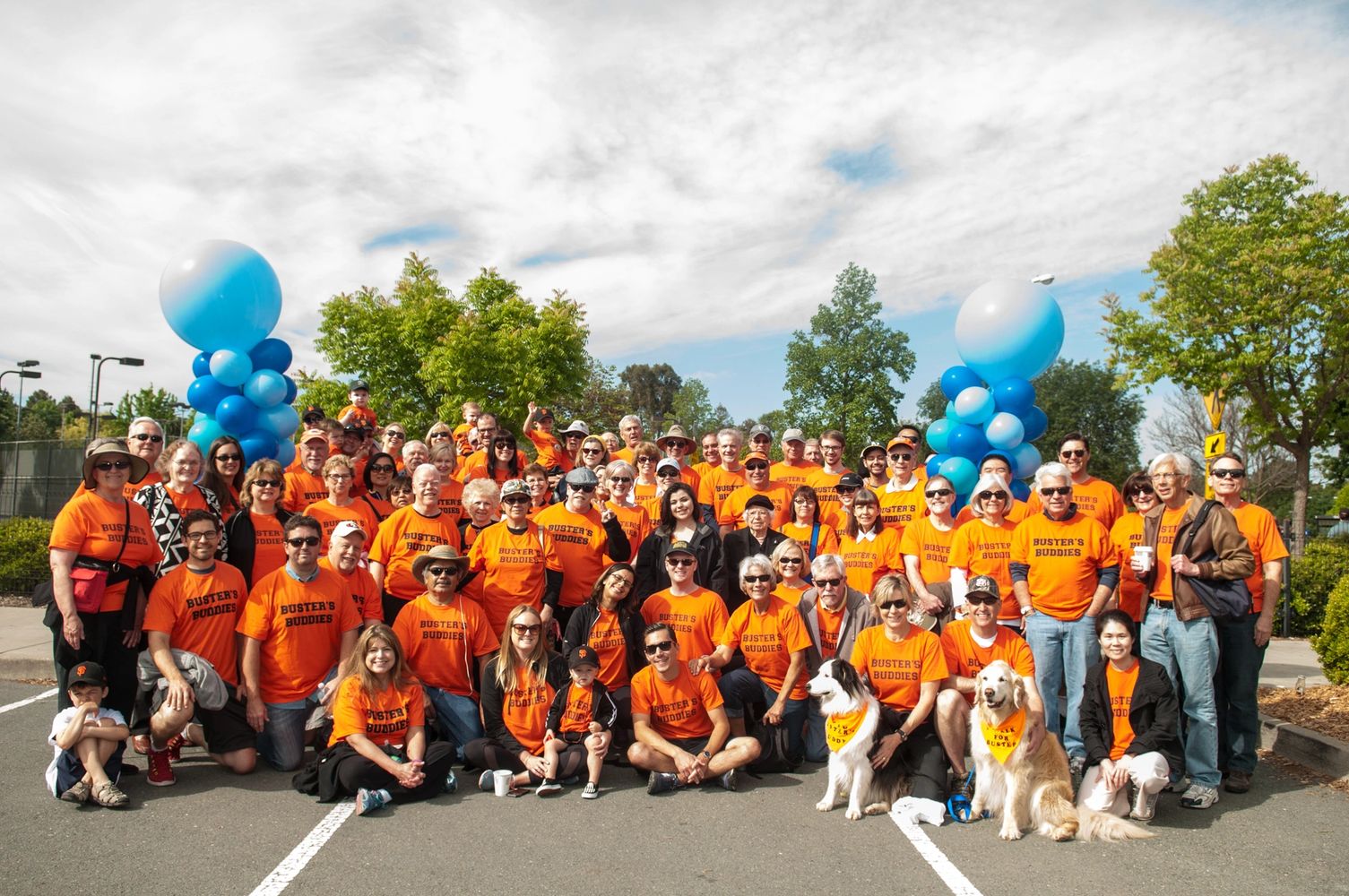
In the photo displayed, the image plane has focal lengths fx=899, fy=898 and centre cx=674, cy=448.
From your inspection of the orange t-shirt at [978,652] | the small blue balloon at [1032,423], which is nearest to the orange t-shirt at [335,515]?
the orange t-shirt at [978,652]

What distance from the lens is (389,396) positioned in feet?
83.9

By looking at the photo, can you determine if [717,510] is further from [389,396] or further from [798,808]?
[389,396]

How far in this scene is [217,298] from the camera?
308 inches

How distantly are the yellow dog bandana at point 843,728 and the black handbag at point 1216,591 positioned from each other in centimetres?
214

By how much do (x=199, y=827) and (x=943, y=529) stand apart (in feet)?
15.8

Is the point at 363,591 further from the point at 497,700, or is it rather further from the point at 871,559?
the point at 871,559

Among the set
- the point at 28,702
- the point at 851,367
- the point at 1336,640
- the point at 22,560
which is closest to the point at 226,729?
the point at 28,702

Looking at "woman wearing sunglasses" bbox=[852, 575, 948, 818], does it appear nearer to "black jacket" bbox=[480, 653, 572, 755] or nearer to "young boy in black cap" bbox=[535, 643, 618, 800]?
"young boy in black cap" bbox=[535, 643, 618, 800]

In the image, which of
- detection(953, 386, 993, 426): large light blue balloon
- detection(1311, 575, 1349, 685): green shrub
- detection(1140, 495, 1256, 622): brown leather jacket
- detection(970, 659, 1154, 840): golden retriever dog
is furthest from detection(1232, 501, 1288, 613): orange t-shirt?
detection(953, 386, 993, 426): large light blue balloon

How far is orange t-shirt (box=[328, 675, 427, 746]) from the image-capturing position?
4.91m

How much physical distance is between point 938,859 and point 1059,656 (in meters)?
1.93

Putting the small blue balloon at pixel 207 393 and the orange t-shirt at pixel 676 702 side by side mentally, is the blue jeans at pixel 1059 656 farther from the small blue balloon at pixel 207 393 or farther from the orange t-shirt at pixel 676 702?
the small blue balloon at pixel 207 393

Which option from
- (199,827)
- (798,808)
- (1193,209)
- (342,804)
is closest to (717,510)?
(798,808)

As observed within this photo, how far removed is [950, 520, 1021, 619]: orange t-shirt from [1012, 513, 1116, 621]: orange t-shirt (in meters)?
0.22
